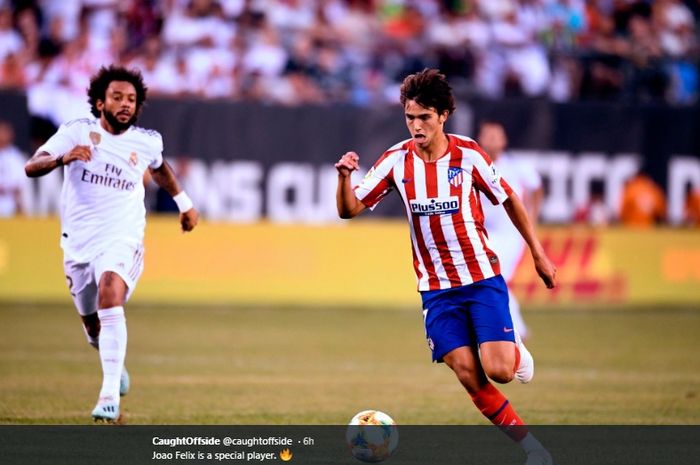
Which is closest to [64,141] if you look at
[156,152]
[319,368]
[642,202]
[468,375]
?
[156,152]

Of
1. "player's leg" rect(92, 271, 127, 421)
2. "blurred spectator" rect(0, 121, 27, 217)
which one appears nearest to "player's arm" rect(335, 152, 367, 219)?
"player's leg" rect(92, 271, 127, 421)

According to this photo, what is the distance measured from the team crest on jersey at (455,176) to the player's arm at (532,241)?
33 centimetres

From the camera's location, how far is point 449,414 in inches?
419

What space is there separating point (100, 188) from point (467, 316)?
324 cm

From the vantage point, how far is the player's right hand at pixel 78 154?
368 inches

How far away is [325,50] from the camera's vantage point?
22.3 meters

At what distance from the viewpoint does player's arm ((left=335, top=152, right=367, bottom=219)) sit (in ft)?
25.3

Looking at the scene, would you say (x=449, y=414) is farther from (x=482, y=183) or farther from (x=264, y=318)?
(x=264, y=318)

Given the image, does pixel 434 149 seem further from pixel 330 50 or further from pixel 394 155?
pixel 330 50

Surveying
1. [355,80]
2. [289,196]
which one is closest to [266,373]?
[289,196]

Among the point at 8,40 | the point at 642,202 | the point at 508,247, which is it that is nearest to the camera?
the point at 508,247

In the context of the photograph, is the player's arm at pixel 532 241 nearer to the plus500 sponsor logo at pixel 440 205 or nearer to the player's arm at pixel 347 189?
the plus500 sponsor logo at pixel 440 205
